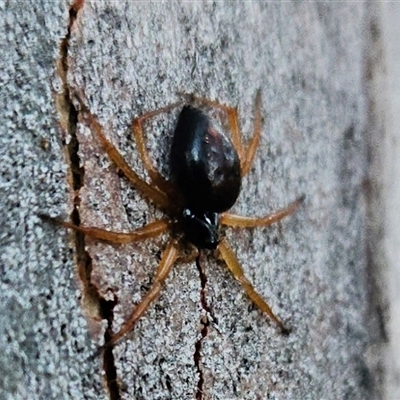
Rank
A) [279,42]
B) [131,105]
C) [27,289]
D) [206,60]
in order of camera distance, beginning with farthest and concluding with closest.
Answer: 1. [279,42]
2. [206,60]
3. [131,105]
4. [27,289]

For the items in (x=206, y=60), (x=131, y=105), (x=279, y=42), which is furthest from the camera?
(x=279, y=42)

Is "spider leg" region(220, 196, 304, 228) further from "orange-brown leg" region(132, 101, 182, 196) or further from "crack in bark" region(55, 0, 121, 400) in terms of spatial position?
"crack in bark" region(55, 0, 121, 400)

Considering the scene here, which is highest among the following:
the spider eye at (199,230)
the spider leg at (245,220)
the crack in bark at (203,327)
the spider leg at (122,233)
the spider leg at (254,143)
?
the spider leg at (254,143)

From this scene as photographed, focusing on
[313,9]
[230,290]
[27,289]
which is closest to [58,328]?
[27,289]

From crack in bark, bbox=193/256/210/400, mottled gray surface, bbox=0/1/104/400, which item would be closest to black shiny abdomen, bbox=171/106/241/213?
crack in bark, bbox=193/256/210/400

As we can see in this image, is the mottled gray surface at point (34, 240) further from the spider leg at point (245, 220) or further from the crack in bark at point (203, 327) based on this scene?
the spider leg at point (245, 220)

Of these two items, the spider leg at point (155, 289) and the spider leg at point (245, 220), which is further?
the spider leg at point (245, 220)

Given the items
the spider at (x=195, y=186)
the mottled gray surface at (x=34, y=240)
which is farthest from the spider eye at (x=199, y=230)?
the mottled gray surface at (x=34, y=240)

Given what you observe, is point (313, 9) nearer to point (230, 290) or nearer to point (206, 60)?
point (206, 60)

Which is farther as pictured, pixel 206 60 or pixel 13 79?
pixel 206 60
